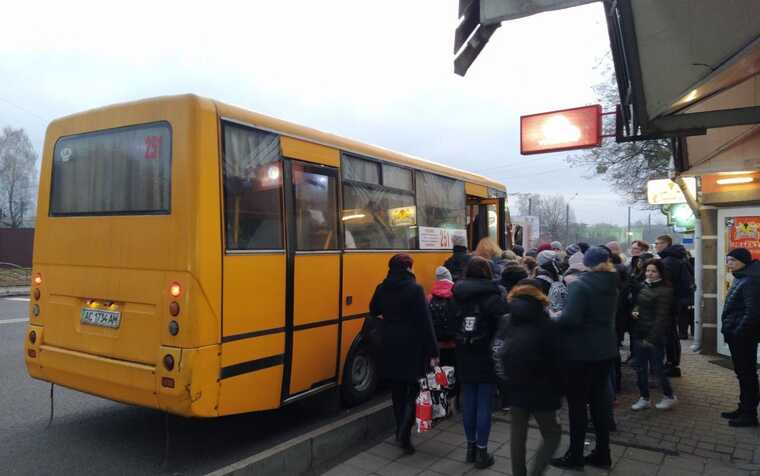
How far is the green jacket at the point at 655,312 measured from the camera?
5914 mm

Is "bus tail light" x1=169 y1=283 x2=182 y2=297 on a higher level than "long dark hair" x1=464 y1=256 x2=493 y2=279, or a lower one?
lower

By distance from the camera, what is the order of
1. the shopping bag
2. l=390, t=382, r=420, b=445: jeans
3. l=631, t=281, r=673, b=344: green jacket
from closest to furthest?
l=390, t=382, r=420, b=445: jeans → the shopping bag → l=631, t=281, r=673, b=344: green jacket

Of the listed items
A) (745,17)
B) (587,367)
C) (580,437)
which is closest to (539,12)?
(745,17)

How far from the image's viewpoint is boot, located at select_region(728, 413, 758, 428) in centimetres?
558

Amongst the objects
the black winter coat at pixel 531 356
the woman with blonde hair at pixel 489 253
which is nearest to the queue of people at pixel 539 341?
the black winter coat at pixel 531 356

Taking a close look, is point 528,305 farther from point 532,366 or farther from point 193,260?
point 193,260

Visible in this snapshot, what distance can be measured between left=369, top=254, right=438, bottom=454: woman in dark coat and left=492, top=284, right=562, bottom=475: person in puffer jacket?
100 centimetres

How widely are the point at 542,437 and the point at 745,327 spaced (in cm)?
304

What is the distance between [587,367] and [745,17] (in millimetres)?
3038

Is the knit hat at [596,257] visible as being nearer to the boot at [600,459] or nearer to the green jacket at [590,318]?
the green jacket at [590,318]

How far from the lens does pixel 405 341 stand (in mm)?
4754

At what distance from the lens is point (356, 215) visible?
6289mm

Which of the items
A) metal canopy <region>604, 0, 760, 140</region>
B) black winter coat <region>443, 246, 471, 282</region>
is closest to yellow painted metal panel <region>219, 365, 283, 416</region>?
black winter coat <region>443, 246, 471, 282</region>

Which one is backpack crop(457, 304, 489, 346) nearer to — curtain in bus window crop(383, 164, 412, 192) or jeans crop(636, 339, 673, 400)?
jeans crop(636, 339, 673, 400)
